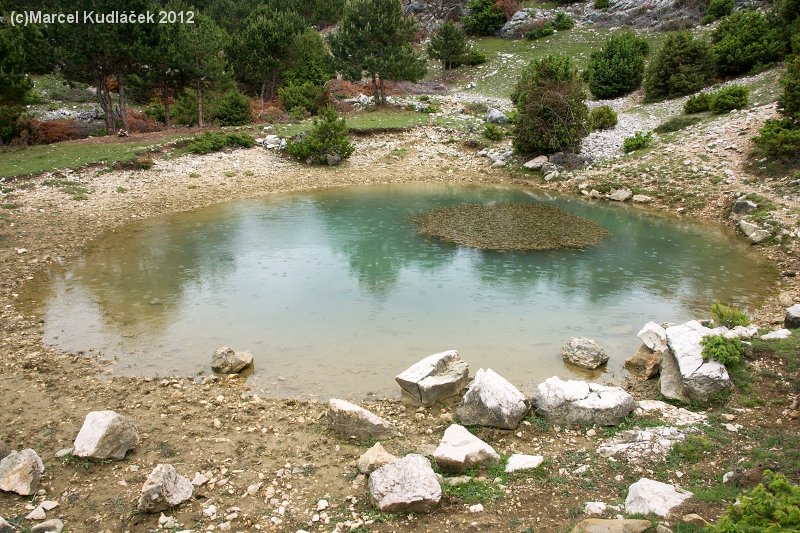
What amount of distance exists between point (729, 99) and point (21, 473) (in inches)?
1379

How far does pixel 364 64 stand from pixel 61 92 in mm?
26205

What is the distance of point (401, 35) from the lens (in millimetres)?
42625

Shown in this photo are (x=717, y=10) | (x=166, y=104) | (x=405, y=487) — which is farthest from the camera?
(x=717, y=10)

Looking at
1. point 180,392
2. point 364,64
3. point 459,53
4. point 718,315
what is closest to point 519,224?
point 718,315

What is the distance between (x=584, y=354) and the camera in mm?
12094

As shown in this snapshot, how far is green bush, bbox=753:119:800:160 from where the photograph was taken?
23.2m

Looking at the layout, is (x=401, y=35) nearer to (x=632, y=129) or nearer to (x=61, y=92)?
(x=632, y=129)

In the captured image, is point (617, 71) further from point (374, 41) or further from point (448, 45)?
point (448, 45)

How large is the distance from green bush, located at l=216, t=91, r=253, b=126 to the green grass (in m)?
6.64

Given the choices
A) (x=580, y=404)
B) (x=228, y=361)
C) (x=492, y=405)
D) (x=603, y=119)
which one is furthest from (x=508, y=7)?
(x=492, y=405)

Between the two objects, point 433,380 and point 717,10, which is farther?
point 717,10

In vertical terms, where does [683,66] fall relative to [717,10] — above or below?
below

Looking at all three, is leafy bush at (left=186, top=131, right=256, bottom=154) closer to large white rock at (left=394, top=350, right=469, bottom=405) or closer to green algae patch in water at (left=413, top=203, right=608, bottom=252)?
green algae patch in water at (left=413, top=203, right=608, bottom=252)

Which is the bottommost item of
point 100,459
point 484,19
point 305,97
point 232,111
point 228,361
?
point 228,361
